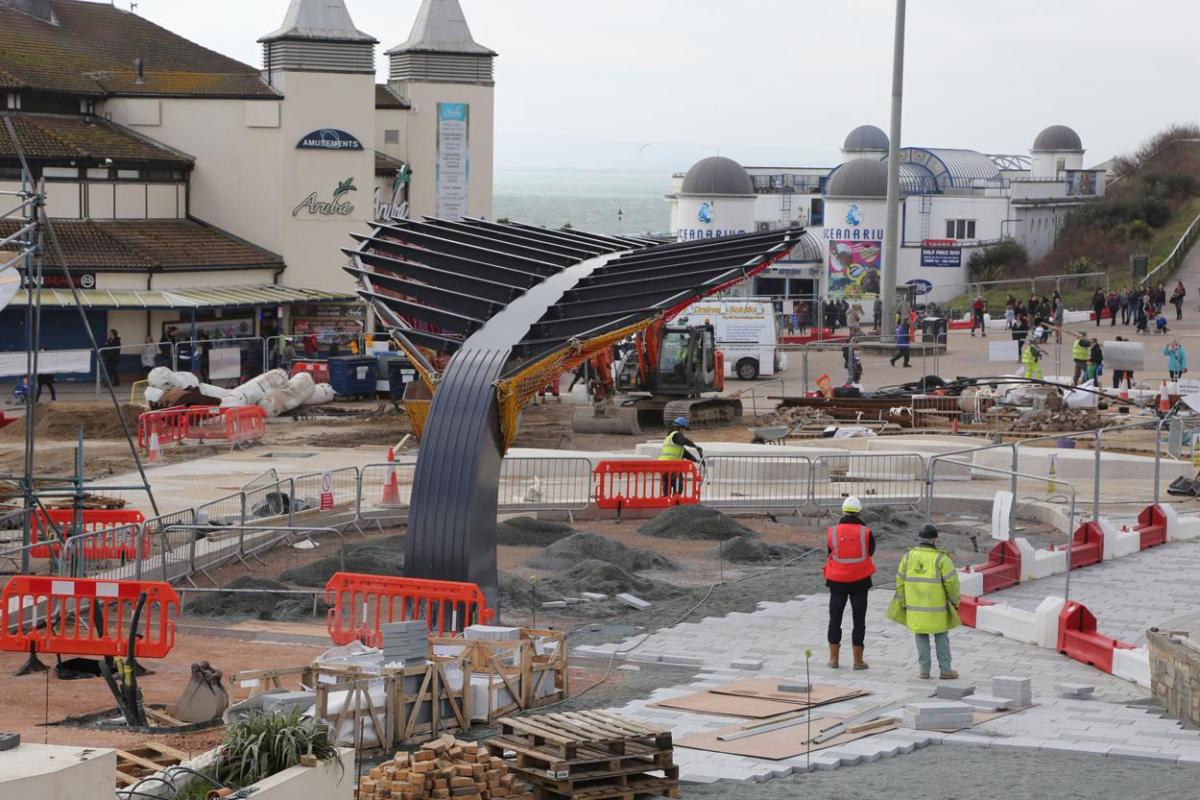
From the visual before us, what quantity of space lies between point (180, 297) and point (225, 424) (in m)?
11.9

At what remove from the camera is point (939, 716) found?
16.3 metres

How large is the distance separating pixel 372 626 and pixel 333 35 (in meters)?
38.8

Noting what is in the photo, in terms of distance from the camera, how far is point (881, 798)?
46.6 ft

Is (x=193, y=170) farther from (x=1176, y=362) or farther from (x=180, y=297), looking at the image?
(x=1176, y=362)

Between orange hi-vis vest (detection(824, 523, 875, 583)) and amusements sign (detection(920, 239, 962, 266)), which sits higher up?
amusements sign (detection(920, 239, 962, 266))

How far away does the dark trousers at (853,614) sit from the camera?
62.5ft

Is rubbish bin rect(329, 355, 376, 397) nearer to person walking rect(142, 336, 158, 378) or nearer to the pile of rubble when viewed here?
person walking rect(142, 336, 158, 378)

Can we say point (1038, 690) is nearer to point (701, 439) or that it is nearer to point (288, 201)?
point (701, 439)

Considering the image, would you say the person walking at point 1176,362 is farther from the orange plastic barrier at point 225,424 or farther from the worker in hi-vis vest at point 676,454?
the orange plastic barrier at point 225,424

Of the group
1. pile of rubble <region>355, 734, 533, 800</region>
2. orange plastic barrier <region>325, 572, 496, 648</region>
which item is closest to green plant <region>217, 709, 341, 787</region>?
pile of rubble <region>355, 734, 533, 800</region>

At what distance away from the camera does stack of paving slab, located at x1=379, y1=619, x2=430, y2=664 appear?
54.1 ft

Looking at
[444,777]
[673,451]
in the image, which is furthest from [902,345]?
[444,777]

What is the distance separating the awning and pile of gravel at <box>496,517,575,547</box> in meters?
22.2

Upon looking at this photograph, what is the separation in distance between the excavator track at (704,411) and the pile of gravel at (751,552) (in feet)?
48.8
